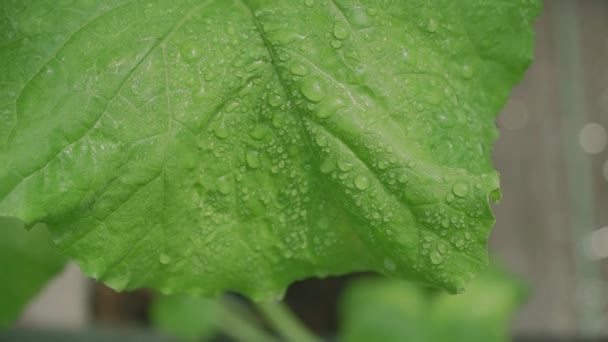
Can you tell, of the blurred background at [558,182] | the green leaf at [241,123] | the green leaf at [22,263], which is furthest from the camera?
the blurred background at [558,182]


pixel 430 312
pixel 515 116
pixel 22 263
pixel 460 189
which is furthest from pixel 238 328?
pixel 460 189

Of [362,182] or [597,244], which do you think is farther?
[597,244]

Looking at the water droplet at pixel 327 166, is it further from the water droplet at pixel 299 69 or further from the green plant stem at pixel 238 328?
the green plant stem at pixel 238 328

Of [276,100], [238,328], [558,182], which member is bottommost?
[238,328]

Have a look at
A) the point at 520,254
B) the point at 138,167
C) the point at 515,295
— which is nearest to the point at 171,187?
the point at 138,167

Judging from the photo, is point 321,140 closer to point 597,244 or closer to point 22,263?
point 22,263

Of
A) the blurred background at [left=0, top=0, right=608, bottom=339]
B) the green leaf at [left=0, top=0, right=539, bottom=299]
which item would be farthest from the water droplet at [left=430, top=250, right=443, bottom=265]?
the blurred background at [left=0, top=0, right=608, bottom=339]

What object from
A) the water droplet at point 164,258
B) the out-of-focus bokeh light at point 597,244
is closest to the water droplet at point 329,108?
the water droplet at point 164,258
